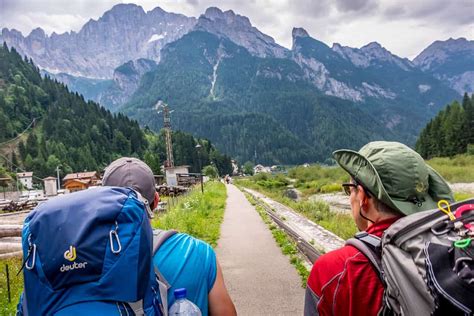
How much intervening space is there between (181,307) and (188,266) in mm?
242

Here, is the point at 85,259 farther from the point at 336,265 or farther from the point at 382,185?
the point at 382,185

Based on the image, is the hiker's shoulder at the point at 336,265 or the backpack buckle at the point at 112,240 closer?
the backpack buckle at the point at 112,240

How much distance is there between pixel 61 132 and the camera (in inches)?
3893

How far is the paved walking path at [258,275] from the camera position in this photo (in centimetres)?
572

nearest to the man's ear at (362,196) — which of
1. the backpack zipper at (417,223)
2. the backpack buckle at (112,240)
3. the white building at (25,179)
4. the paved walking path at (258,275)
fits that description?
the backpack zipper at (417,223)

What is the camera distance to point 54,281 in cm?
154

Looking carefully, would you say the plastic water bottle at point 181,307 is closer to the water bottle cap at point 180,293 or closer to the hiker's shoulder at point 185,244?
the water bottle cap at point 180,293

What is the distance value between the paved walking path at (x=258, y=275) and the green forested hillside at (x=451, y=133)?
57.4 metres

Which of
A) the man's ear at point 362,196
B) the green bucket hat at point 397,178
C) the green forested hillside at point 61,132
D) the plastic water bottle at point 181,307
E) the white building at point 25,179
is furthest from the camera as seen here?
the green forested hillside at point 61,132

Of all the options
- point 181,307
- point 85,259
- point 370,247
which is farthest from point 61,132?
point 370,247

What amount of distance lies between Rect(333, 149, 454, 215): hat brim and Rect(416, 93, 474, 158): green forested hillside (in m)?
64.2

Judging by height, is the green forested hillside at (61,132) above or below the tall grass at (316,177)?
above

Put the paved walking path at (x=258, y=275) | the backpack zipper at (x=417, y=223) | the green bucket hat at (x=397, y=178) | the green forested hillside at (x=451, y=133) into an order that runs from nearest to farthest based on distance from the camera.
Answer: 1. the backpack zipper at (x=417, y=223)
2. the green bucket hat at (x=397, y=178)
3. the paved walking path at (x=258, y=275)
4. the green forested hillside at (x=451, y=133)

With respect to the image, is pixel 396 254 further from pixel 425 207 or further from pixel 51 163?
pixel 51 163
